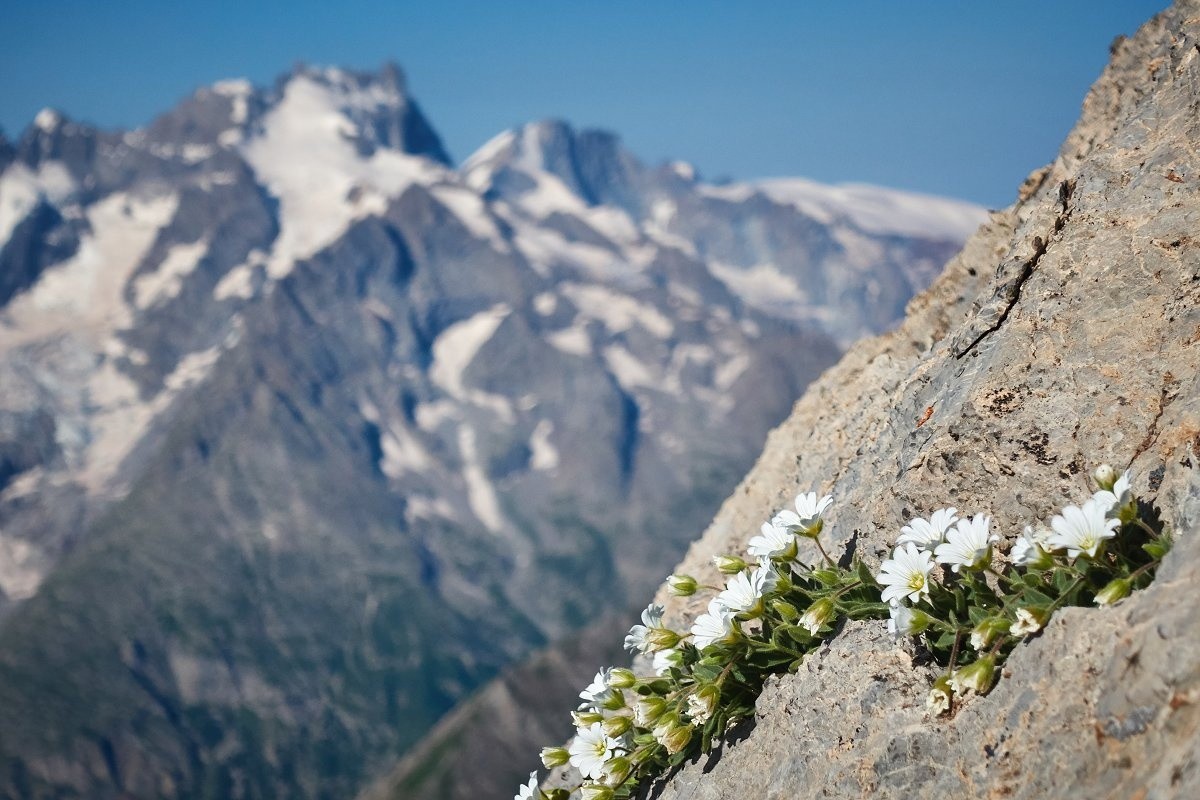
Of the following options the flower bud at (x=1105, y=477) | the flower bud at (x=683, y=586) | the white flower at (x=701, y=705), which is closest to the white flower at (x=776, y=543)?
the flower bud at (x=683, y=586)

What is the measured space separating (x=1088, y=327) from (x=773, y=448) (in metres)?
5.92

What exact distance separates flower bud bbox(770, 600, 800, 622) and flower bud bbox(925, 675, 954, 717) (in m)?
1.19

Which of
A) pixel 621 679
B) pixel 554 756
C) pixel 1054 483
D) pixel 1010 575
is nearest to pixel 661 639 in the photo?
pixel 621 679

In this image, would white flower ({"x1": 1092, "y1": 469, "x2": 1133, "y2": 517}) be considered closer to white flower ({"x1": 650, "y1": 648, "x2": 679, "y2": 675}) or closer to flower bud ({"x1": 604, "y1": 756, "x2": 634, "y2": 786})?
white flower ({"x1": 650, "y1": 648, "x2": 679, "y2": 675})

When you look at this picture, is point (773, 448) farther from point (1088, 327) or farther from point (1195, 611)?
point (1195, 611)

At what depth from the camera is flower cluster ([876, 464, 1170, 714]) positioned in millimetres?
6176

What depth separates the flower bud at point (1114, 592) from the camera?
6.13 meters

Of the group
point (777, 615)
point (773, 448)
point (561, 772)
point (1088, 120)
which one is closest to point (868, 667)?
point (777, 615)

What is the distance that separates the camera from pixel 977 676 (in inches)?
253

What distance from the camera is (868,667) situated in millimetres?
7422

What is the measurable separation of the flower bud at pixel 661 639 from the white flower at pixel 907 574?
173 cm

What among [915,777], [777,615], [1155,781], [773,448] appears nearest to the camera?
[1155,781]

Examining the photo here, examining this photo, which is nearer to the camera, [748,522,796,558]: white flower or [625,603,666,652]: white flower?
[748,522,796,558]: white flower

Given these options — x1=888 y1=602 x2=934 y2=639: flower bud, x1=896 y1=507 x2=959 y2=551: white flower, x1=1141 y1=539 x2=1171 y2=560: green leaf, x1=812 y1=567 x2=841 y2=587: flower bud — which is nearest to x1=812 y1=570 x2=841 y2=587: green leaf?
x1=812 y1=567 x2=841 y2=587: flower bud
